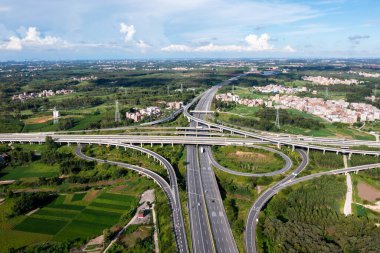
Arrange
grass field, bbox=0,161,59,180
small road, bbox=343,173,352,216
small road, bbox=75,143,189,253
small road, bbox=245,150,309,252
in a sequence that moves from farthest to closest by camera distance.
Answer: grass field, bbox=0,161,59,180, small road, bbox=343,173,352,216, small road, bbox=75,143,189,253, small road, bbox=245,150,309,252

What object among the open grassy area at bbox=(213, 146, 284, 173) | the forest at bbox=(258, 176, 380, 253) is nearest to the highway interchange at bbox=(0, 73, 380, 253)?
the open grassy area at bbox=(213, 146, 284, 173)

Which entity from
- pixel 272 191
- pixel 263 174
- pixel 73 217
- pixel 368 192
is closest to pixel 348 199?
pixel 368 192

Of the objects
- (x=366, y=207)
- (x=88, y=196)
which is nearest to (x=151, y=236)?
(x=88, y=196)


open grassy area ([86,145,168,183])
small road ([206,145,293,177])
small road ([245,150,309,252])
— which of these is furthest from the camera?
open grassy area ([86,145,168,183])

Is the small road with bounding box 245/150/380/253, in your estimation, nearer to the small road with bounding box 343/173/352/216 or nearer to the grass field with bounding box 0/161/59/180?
the small road with bounding box 343/173/352/216

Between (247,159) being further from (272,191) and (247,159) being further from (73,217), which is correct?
(73,217)

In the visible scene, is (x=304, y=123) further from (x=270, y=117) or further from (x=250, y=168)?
(x=250, y=168)

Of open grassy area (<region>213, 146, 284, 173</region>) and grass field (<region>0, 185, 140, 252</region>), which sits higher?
open grassy area (<region>213, 146, 284, 173</region>)

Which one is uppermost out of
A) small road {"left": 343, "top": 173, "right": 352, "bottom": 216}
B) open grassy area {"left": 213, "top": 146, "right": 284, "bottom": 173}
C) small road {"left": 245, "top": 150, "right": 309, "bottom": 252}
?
open grassy area {"left": 213, "top": 146, "right": 284, "bottom": 173}
